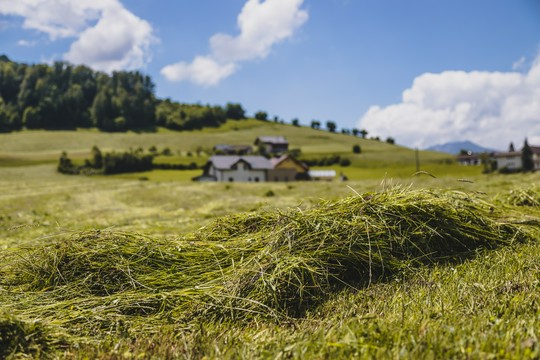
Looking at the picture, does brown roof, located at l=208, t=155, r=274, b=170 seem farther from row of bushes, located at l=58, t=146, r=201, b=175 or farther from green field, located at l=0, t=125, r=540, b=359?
green field, located at l=0, t=125, r=540, b=359

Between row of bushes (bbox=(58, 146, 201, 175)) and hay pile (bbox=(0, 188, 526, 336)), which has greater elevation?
row of bushes (bbox=(58, 146, 201, 175))

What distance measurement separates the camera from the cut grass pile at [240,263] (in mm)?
3809

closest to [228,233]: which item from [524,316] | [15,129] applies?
[524,316]

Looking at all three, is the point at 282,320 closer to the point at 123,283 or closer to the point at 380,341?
the point at 380,341

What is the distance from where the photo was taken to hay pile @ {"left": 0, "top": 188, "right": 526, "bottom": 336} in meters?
3.89

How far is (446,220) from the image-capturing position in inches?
218

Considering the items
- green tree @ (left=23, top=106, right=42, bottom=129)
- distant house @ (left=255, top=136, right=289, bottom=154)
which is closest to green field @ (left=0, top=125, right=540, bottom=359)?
distant house @ (left=255, top=136, right=289, bottom=154)

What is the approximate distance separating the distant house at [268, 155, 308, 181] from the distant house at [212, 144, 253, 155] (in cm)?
4460

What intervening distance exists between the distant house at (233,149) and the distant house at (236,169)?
139 feet

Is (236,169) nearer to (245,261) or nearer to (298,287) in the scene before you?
(245,261)

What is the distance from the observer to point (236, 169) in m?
97.4

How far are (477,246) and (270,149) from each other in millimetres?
156898

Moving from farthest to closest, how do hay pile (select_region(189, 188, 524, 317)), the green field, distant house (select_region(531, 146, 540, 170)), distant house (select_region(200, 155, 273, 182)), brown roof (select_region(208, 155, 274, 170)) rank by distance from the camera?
distant house (select_region(531, 146, 540, 170)) → brown roof (select_region(208, 155, 274, 170)) → distant house (select_region(200, 155, 273, 182)) → hay pile (select_region(189, 188, 524, 317)) → the green field

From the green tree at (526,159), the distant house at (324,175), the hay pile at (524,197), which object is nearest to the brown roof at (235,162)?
the distant house at (324,175)
